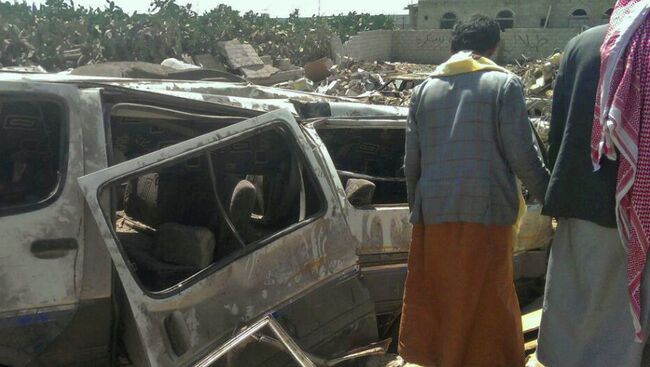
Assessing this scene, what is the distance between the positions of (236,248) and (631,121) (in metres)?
1.66

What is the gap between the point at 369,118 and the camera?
3695 millimetres

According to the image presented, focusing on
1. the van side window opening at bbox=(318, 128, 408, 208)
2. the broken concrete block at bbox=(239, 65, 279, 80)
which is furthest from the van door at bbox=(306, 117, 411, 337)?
the broken concrete block at bbox=(239, 65, 279, 80)

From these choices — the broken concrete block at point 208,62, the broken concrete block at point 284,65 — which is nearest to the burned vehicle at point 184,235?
the broken concrete block at point 208,62

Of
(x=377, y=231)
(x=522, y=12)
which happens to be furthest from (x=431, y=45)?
(x=377, y=231)

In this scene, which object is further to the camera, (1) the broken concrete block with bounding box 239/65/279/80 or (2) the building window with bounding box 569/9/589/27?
(2) the building window with bounding box 569/9/589/27

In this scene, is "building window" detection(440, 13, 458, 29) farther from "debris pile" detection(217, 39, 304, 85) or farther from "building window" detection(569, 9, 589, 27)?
"debris pile" detection(217, 39, 304, 85)

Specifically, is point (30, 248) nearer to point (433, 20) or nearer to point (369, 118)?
point (369, 118)

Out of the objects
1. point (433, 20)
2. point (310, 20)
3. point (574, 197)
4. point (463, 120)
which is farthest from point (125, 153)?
point (433, 20)

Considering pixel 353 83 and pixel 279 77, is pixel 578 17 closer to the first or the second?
pixel 353 83

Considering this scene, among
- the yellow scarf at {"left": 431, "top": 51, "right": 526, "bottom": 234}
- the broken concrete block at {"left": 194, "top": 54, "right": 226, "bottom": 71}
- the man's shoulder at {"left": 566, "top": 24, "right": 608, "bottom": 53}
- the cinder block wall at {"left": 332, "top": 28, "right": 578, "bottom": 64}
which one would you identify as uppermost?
the man's shoulder at {"left": 566, "top": 24, "right": 608, "bottom": 53}

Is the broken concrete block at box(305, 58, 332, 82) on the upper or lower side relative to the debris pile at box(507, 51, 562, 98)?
upper

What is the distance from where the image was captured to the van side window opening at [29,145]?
2.99m

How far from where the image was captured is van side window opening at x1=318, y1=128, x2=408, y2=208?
13.6 ft

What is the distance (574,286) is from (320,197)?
1.15 metres
